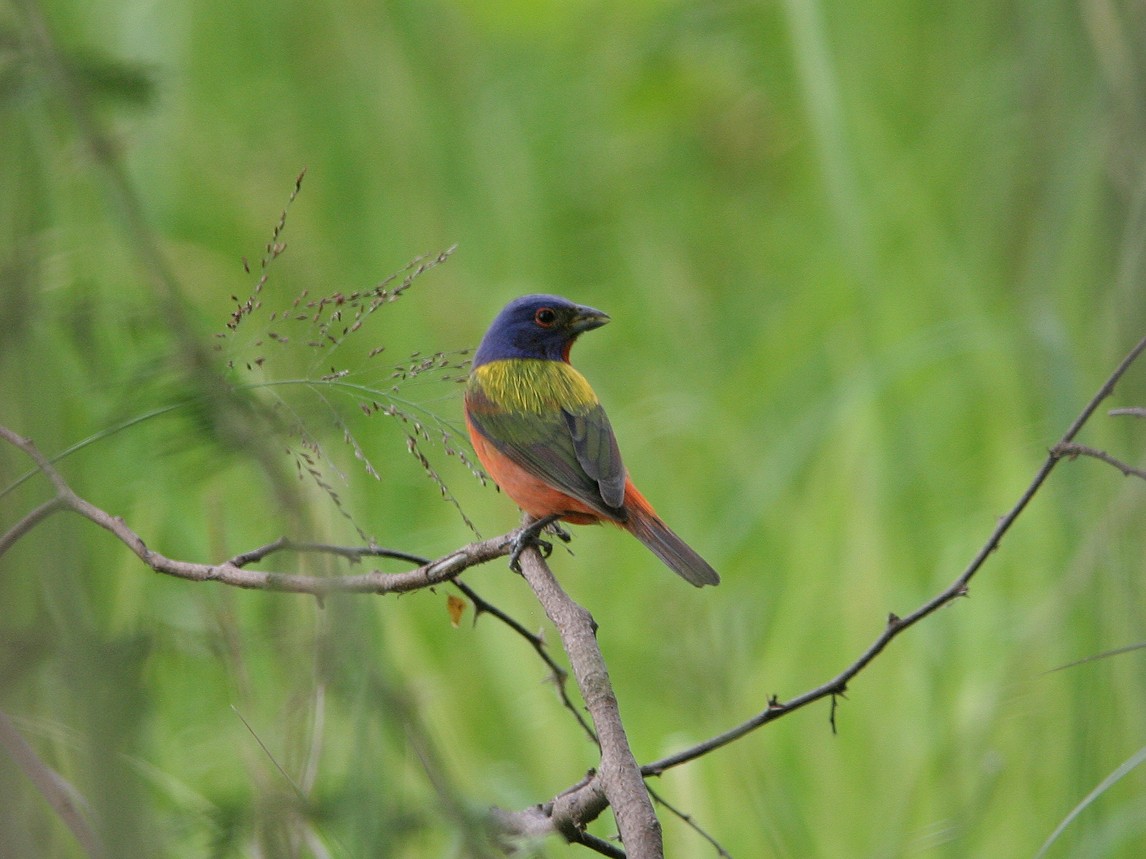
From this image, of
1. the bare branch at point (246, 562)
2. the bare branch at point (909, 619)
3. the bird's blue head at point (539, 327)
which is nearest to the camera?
the bare branch at point (246, 562)

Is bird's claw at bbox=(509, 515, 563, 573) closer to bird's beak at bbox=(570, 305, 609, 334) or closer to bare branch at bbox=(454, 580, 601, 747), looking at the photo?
bare branch at bbox=(454, 580, 601, 747)

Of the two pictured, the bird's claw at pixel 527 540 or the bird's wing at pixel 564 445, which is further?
the bird's wing at pixel 564 445

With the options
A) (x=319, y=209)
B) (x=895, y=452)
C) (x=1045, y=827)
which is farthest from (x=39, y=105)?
(x=319, y=209)

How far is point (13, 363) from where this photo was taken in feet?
3.42

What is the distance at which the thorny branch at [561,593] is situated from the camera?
100 cm

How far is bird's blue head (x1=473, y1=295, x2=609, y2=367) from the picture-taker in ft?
10.3

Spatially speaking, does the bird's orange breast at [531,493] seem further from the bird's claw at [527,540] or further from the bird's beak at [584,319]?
the bird's beak at [584,319]

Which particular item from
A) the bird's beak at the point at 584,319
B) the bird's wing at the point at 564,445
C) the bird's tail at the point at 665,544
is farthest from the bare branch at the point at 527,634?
the bird's beak at the point at 584,319

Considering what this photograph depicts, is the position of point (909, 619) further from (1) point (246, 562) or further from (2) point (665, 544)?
(2) point (665, 544)

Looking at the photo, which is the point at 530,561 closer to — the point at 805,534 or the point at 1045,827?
the point at 1045,827

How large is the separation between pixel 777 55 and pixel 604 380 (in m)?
1.92

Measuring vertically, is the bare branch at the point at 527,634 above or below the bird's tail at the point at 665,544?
below

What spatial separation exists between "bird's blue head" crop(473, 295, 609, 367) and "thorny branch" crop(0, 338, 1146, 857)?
147cm

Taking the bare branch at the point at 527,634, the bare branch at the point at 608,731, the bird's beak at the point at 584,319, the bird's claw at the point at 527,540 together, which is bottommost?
the bare branch at the point at 608,731
